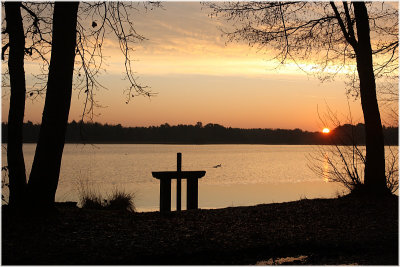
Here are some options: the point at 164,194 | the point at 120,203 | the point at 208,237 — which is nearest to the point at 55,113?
the point at 208,237

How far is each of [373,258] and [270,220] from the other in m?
3.05

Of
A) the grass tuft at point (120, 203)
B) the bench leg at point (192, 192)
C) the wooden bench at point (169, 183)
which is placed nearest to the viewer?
the wooden bench at point (169, 183)

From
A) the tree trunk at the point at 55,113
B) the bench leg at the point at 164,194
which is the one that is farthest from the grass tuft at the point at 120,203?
the tree trunk at the point at 55,113

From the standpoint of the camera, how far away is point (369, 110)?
1280 centimetres

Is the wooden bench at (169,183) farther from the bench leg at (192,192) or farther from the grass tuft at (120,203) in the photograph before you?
the grass tuft at (120,203)

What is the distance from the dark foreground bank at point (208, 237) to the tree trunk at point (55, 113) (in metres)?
0.64

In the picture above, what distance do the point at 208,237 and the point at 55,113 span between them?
399cm

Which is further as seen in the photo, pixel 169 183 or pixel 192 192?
pixel 192 192

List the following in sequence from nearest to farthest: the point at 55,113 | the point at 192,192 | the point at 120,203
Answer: the point at 55,113
the point at 192,192
the point at 120,203

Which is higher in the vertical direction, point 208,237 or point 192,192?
point 192,192

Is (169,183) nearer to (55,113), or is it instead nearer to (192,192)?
(192,192)

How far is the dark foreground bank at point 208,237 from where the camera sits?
805 cm

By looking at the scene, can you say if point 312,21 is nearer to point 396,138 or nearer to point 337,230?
point 396,138

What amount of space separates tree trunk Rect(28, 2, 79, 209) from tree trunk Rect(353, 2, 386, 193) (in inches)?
289
